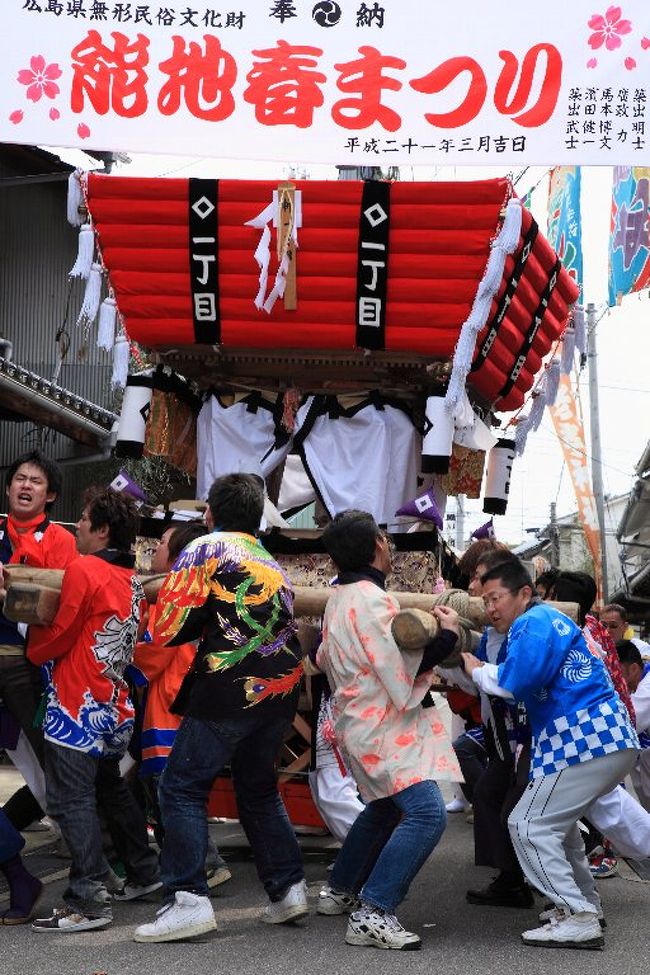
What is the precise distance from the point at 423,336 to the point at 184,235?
189 centimetres

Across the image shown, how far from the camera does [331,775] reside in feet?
21.6

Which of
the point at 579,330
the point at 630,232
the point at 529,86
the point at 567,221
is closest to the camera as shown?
the point at 529,86

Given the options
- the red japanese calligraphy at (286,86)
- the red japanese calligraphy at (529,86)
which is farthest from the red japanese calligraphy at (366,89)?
the red japanese calligraphy at (529,86)

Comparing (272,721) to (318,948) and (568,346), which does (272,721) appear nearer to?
(318,948)

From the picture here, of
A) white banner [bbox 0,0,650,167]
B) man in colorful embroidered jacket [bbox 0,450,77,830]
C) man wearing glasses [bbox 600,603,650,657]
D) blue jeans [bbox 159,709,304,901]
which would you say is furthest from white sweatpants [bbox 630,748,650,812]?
man in colorful embroidered jacket [bbox 0,450,77,830]

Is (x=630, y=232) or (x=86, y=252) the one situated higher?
(x=630, y=232)

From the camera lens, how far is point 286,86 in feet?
22.5

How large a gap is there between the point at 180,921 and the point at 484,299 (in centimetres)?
526

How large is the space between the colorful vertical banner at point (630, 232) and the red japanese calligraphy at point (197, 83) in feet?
20.6

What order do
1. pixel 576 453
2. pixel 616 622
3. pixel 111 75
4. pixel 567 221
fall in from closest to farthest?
pixel 111 75, pixel 616 622, pixel 567 221, pixel 576 453

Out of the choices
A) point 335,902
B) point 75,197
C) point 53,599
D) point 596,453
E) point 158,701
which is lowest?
point 335,902

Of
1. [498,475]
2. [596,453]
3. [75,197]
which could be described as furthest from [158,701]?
[596,453]

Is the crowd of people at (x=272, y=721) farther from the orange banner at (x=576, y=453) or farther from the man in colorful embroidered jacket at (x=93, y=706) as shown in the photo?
the orange banner at (x=576, y=453)

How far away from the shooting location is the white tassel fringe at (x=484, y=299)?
847 cm
